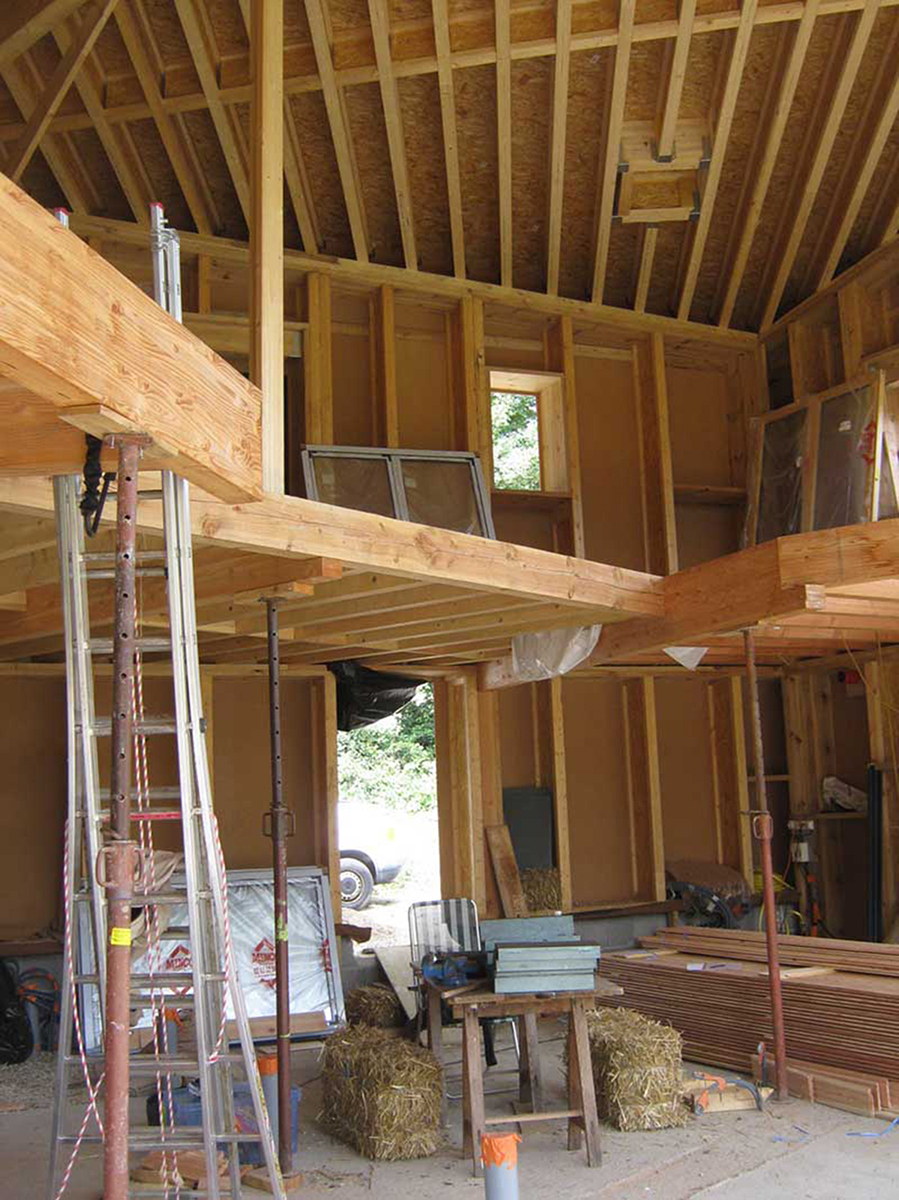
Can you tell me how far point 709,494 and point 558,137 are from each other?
10.5ft

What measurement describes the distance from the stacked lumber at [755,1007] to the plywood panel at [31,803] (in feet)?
12.2

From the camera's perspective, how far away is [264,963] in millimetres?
7457

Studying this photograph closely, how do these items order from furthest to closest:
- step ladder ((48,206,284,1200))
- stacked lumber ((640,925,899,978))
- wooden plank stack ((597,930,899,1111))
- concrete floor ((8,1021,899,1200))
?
1. stacked lumber ((640,925,899,978))
2. wooden plank stack ((597,930,899,1111))
3. concrete floor ((8,1021,899,1200))
4. step ladder ((48,206,284,1200))

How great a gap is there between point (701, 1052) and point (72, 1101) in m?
3.54

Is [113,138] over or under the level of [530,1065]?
over

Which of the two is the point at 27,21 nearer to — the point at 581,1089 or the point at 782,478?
the point at 782,478

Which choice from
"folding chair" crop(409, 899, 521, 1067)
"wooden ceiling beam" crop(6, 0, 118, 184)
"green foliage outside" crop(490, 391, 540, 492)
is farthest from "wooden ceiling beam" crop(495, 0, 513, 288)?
"green foliage outside" crop(490, 391, 540, 492)

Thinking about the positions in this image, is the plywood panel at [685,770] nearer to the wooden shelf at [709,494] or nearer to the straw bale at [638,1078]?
the wooden shelf at [709,494]

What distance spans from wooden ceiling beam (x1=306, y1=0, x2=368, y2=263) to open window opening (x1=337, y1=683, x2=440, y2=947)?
601 centimetres

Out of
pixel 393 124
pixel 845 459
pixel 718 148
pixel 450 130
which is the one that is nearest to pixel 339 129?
pixel 393 124

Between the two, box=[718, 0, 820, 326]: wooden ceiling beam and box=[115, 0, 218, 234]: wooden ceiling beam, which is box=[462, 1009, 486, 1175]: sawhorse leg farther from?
box=[718, 0, 820, 326]: wooden ceiling beam

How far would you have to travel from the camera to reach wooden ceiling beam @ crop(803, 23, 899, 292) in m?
7.45

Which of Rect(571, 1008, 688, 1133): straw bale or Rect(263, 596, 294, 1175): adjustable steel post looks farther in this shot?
Rect(571, 1008, 688, 1133): straw bale

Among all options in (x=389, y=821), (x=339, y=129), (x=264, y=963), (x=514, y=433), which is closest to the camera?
(x=339, y=129)
